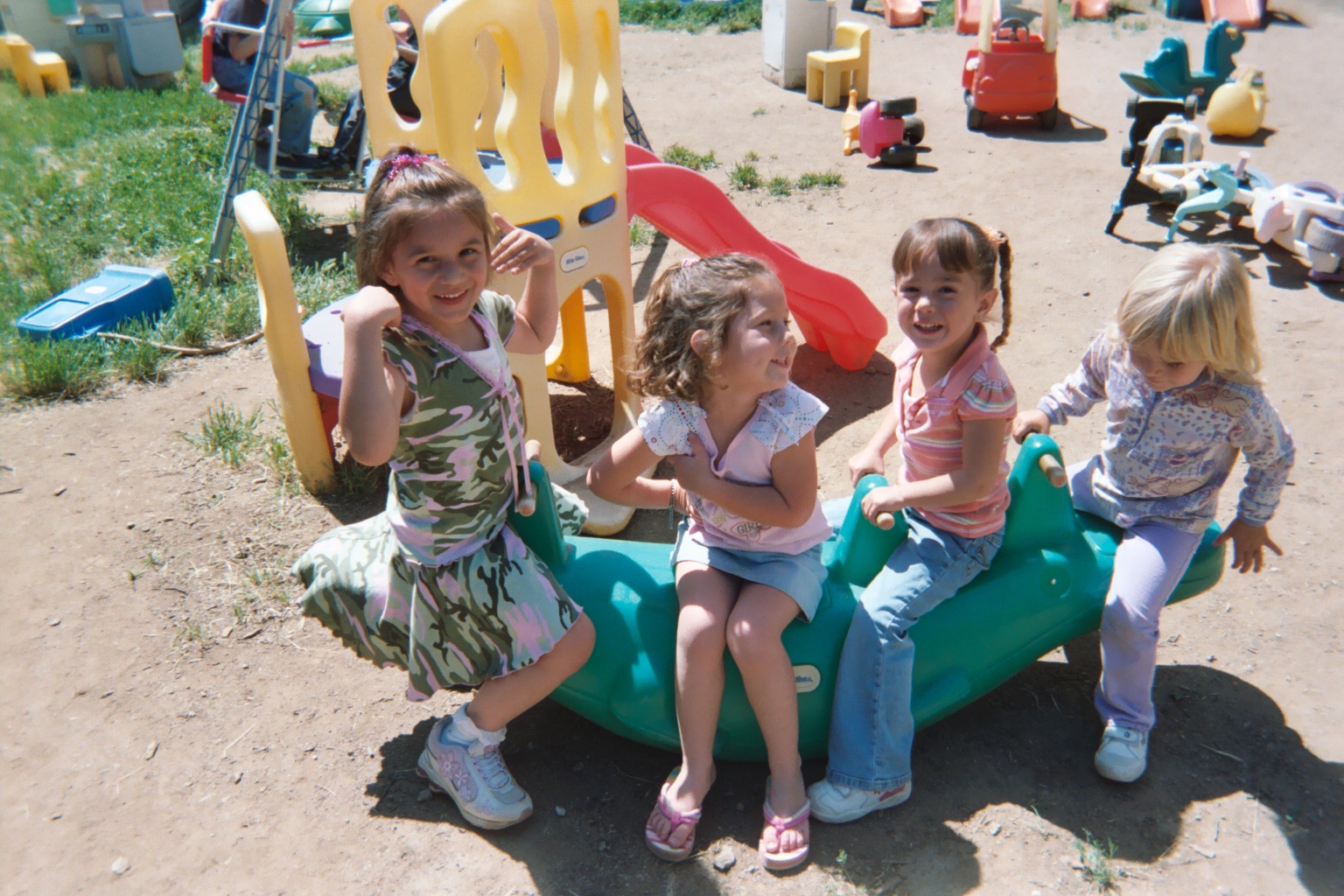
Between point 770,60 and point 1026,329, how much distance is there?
5750mm

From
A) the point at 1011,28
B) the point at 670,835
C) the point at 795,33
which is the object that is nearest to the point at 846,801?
the point at 670,835

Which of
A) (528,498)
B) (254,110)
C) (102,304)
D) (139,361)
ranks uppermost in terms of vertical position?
(254,110)

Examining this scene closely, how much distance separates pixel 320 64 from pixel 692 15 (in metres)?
4.32

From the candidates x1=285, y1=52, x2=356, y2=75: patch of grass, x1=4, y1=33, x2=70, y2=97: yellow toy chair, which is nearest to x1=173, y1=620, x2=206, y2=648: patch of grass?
x1=285, y1=52, x2=356, y2=75: patch of grass

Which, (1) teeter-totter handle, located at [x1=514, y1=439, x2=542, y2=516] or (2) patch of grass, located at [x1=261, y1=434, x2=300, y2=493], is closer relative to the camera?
(1) teeter-totter handle, located at [x1=514, y1=439, x2=542, y2=516]

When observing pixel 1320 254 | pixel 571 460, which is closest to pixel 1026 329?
pixel 1320 254

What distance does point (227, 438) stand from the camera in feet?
12.3

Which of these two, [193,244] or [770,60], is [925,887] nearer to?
[193,244]

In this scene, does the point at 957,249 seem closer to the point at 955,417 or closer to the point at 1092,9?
the point at 955,417

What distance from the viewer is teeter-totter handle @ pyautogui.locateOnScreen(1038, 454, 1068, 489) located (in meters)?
2.21

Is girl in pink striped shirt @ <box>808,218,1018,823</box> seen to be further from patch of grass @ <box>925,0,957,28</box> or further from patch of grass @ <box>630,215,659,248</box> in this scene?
patch of grass @ <box>925,0,957,28</box>

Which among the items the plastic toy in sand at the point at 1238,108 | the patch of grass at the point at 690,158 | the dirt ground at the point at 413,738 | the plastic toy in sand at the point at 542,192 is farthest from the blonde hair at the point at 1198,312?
the plastic toy in sand at the point at 1238,108

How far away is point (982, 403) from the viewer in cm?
208

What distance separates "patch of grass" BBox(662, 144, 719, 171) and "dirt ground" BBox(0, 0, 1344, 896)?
3.10 metres
